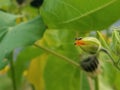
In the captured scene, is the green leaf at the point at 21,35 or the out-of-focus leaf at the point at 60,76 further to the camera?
the out-of-focus leaf at the point at 60,76

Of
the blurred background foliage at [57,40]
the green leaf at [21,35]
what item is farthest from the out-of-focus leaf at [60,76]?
the green leaf at [21,35]

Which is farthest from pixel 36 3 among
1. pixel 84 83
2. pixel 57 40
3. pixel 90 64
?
pixel 90 64

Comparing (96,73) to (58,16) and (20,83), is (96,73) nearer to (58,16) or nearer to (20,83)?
(58,16)

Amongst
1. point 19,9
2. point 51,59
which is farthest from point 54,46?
point 19,9

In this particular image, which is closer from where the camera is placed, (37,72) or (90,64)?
(90,64)

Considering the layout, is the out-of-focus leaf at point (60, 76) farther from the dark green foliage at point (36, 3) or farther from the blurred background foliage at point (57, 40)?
the dark green foliage at point (36, 3)

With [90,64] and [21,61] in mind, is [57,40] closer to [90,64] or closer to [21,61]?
[21,61]

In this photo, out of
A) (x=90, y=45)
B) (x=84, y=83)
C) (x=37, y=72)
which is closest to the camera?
(x=90, y=45)
